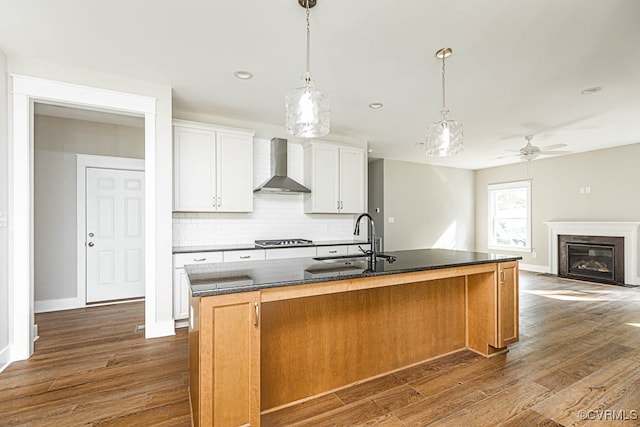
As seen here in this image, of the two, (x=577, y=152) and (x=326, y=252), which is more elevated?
(x=577, y=152)

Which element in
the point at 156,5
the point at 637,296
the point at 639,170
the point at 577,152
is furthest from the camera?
the point at 577,152

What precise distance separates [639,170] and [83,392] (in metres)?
8.45

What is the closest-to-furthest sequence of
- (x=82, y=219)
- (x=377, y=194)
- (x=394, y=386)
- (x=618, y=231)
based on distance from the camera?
(x=394, y=386), (x=82, y=219), (x=618, y=231), (x=377, y=194)

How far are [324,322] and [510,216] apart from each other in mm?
7572

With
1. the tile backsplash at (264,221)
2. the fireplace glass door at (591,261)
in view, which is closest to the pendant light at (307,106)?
the tile backsplash at (264,221)

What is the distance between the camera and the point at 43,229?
4.09m

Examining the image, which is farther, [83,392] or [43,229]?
[43,229]

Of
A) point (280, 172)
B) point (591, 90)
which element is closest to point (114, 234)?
point (280, 172)

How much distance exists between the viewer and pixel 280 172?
458 centimetres

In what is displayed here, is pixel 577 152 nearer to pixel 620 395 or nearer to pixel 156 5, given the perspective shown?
pixel 620 395

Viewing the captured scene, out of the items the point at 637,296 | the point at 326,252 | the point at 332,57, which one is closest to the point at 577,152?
the point at 637,296

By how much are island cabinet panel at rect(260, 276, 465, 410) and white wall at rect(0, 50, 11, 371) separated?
2.34 meters

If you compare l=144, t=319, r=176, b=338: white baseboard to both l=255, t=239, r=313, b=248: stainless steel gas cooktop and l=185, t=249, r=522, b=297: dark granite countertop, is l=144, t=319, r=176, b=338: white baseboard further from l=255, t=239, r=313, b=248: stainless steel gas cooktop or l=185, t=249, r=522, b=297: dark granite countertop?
l=185, t=249, r=522, b=297: dark granite countertop

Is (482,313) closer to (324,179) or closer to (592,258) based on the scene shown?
(324,179)
